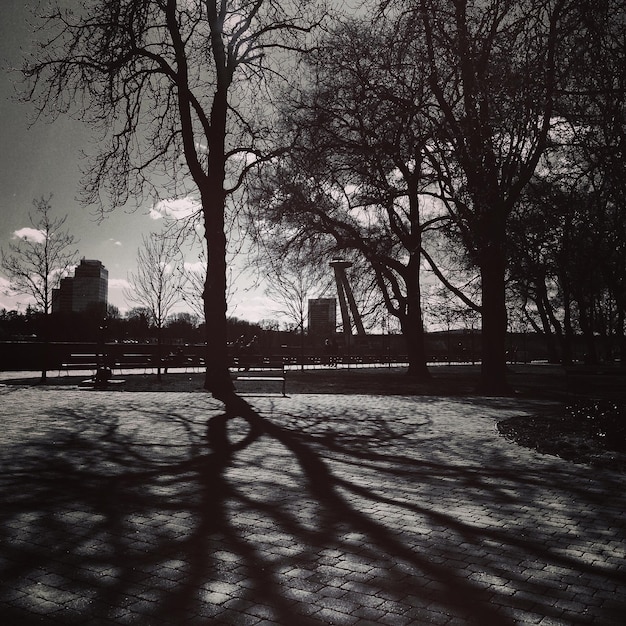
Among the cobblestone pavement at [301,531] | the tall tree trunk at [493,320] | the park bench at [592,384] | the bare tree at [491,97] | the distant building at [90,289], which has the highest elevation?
the distant building at [90,289]

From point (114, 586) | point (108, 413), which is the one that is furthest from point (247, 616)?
point (108, 413)

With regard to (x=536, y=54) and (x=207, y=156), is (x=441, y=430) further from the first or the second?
(x=207, y=156)

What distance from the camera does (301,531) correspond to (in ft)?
14.6

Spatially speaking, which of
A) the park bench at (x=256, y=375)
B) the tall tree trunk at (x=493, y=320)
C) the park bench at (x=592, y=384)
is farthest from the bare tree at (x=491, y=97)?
the park bench at (x=256, y=375)

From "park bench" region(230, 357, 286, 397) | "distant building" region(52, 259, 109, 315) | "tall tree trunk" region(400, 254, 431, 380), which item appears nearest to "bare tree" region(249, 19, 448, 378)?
"tall tree trunk" region(400, 254, 431, 380)

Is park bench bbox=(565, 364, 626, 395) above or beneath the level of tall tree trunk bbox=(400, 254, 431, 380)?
beneath

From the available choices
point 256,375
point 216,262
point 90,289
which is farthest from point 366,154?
point 90,289

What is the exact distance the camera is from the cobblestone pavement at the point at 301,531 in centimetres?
319

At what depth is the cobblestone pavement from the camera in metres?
3.19

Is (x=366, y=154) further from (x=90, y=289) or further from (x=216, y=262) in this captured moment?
(x=90, y=289)

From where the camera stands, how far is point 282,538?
14.1 feet

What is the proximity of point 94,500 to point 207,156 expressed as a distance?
14.0m

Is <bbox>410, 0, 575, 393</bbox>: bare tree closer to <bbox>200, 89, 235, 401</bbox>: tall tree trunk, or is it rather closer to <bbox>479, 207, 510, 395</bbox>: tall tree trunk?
<bbox>479, 207, 510, 395</bbox>: tall tree trunk

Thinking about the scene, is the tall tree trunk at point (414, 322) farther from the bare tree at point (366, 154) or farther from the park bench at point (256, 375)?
the park bench at point (256, 375)
